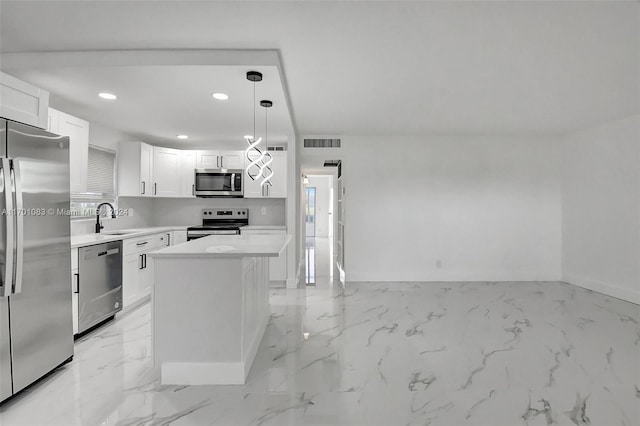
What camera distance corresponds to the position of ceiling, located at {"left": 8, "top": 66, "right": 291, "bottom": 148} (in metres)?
2.65

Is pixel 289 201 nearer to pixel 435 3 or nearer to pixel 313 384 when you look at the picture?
pixel 313 384

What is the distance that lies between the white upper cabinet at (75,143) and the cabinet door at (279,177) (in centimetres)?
249

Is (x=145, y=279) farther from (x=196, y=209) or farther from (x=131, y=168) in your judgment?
(x=196, y=209)

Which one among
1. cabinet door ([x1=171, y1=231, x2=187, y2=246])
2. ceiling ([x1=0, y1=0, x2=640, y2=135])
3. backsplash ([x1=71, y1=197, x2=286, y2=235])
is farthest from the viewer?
backsplash ([x1=71, y1=197, x2=286, y2=235])

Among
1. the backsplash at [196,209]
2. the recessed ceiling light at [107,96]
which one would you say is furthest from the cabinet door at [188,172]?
the recessed ceiling light at [107,96]

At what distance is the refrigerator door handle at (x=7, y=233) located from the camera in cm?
194

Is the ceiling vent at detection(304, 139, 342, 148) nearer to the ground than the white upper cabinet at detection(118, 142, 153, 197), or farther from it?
farther from it

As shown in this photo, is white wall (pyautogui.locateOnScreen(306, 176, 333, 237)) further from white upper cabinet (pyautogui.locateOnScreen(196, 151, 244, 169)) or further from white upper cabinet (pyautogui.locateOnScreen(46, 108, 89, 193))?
white upper cabinet (pyautogui.locateOnScreen(46, 108, 89, 193))

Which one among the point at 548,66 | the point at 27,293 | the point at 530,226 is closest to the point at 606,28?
the point at 548,66

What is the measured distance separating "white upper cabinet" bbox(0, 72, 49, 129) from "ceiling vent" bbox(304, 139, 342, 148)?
3533mm

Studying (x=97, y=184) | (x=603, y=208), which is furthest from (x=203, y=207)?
(x=603, y=208)

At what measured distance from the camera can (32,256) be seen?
2.14 meters

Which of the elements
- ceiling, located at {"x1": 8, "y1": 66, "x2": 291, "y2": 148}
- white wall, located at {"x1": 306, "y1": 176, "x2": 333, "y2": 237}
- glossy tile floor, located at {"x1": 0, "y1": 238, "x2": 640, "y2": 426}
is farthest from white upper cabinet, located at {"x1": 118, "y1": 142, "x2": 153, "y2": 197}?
white wall, located at {"x1": 306, "y1": 176, "x2": 333, "y2": 237}

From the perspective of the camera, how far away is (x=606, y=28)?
226cm
